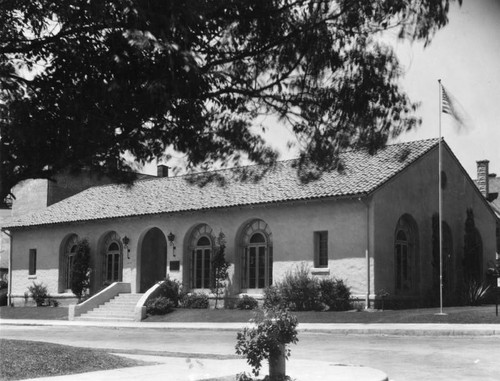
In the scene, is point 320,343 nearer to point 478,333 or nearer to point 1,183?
point 478,333

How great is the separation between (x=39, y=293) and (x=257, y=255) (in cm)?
1352

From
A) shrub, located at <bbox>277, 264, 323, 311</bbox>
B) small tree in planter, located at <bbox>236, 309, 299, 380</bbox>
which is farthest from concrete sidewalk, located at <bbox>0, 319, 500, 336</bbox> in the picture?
small tree in planter, located at <bbox>236, 309, 299, 380</bbox>

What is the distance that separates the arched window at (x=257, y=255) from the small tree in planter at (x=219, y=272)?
828mm

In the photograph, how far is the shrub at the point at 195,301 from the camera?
30.7 metres

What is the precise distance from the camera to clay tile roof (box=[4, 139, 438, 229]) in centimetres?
2842

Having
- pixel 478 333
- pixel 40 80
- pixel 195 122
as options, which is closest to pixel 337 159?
pixel 195 122

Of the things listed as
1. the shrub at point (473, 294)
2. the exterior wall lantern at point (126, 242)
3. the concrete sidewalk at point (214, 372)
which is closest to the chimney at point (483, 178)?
the shrub at point (473, 294)

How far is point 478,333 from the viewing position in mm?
18672

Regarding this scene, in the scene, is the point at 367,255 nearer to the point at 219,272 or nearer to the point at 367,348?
the point at 219,272

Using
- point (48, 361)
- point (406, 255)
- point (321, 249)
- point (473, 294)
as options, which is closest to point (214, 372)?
point (48, 361)

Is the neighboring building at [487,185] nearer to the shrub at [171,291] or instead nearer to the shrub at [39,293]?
the shrub at [171,291]

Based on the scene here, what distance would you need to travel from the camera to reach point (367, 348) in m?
16.0

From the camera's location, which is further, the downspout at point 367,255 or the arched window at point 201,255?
the arched window at point 201,255

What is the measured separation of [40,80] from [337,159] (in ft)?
10.3
